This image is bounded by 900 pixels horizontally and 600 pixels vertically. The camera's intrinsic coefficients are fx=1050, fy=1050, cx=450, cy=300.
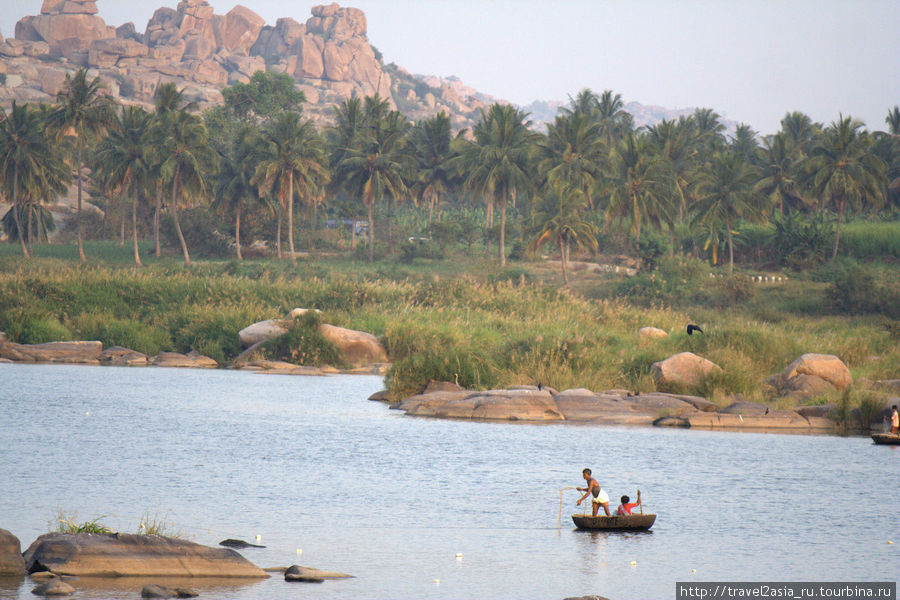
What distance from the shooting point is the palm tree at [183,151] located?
80875mm

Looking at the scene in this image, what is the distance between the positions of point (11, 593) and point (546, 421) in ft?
61.6

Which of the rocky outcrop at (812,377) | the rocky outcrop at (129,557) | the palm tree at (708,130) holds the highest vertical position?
the palm tree at (708,130)

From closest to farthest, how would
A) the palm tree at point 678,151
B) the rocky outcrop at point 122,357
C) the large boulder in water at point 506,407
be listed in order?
1. the large boulder in water at point 506,407
2. the rocky outcrop at point 122,357
3. the palm tree at point 678,151

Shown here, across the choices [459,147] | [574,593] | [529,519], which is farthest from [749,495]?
[459,147]

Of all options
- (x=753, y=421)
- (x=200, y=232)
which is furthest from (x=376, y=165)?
(x=753, y=421)

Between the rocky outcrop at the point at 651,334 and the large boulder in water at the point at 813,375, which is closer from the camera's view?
the large boulder in water at the point at 813,375

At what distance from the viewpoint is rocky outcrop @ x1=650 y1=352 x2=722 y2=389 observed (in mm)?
31312

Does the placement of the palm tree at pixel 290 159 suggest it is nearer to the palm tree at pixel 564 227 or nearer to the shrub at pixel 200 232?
the shrub at pixel 200 232

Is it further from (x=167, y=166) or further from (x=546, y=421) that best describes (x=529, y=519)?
(x=167, y=166)

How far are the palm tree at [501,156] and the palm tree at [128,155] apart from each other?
26.4 meters

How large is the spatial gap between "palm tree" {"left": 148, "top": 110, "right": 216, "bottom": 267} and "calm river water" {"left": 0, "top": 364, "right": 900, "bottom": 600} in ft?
172

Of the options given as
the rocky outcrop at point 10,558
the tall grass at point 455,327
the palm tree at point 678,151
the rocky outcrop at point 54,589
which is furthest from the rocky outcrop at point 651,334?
the palm tree at point 678,151

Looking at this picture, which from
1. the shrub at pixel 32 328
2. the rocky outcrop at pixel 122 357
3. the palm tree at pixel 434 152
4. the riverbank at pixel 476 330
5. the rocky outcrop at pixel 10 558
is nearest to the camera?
the rocky outcrop at pixel 10 558

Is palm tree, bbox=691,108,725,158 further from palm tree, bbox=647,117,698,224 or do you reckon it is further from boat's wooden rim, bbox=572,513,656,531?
boat's wooden rim, bbox=572,513,656,531
